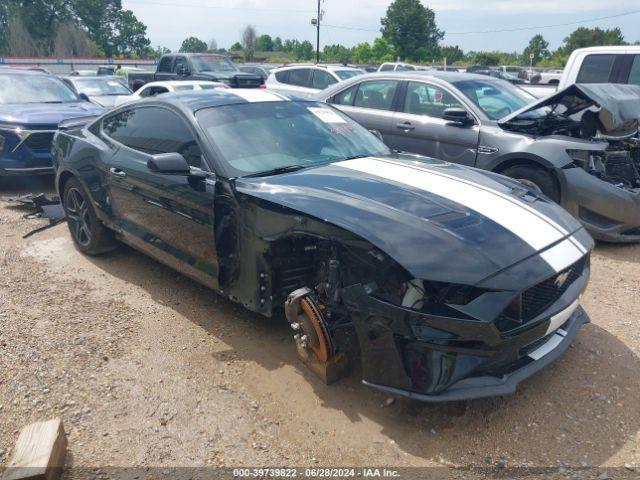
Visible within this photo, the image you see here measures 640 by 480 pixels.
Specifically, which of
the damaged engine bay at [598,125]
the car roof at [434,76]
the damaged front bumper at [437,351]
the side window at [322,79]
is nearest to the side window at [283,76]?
the side window at [322,79]

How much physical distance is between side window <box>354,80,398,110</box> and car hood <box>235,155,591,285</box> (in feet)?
11.2

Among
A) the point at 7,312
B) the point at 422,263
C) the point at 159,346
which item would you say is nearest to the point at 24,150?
the point at 7,312

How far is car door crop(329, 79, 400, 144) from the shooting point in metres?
6.75

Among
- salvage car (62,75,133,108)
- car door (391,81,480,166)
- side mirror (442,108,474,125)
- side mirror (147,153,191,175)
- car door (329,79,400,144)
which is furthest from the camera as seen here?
salvage car (62,75,133,108)

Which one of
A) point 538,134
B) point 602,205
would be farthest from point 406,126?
point 602,205

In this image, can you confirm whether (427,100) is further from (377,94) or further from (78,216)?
(78,216)

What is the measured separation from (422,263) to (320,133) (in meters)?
1.88

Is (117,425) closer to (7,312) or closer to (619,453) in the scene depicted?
(7,312)

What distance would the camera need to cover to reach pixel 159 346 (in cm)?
361

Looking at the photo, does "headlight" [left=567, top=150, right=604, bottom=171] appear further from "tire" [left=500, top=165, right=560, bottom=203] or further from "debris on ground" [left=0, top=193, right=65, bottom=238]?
"debris on ground" [left=0, top=193, right=65, bottom=238]

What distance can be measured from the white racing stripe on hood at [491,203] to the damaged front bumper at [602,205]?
2.27m

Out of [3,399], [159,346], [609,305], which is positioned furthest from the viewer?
[609,305]

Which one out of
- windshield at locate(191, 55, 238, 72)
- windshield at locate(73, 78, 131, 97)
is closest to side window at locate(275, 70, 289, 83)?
windshield at locate(191, 55, 238, 72)

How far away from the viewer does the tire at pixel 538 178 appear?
5.23 m
